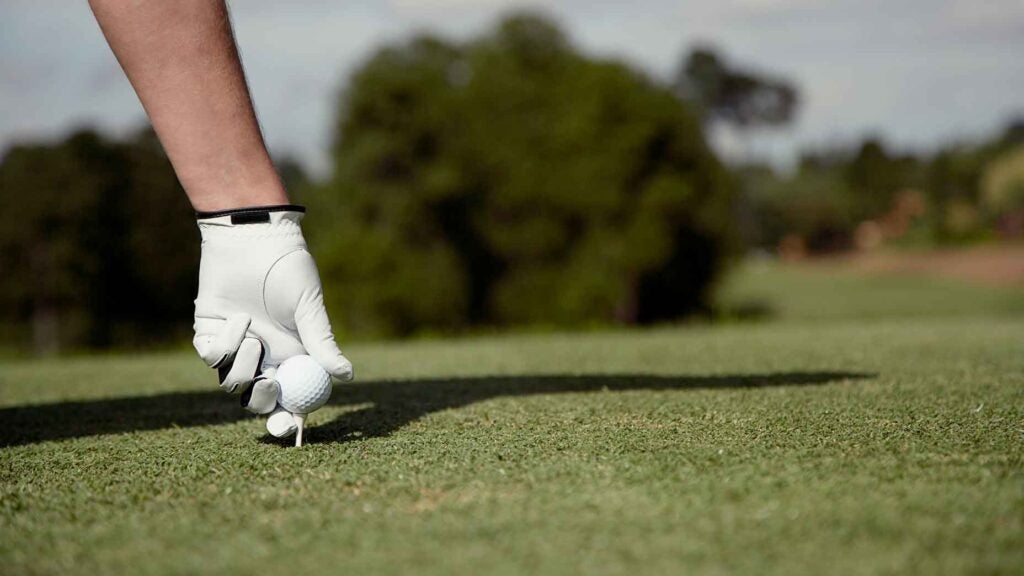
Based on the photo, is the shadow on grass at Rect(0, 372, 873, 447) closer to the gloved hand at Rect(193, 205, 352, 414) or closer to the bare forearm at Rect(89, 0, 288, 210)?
the gloved hand at Rect(193, 205, 352, 414)

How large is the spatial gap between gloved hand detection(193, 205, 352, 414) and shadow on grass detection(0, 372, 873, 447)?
24 centimetres

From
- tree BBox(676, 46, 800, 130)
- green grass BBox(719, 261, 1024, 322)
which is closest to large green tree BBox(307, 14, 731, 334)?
green grass BBox(719, 261, 1024, 322)

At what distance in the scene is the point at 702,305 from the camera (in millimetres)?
20656

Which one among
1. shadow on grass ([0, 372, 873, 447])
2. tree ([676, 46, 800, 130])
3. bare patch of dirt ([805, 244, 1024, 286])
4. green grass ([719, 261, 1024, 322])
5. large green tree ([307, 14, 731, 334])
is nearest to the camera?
shadow on grass ([0, 372, 873, 447])

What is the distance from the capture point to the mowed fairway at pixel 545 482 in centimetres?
134

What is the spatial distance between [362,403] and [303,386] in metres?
0.94

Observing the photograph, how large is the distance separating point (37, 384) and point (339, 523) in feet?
12.7

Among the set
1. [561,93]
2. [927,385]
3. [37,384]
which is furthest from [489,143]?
[927,385]

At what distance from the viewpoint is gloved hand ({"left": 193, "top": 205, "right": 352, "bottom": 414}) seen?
87.0 inches

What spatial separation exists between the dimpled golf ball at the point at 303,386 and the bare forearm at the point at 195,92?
0.42 meters

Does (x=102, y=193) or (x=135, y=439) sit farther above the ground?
(x=102, y=193)

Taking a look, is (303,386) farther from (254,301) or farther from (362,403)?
(362,403)

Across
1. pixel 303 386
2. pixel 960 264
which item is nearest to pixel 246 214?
pixel 303 386

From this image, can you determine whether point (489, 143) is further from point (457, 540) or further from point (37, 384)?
point (457, 540)
